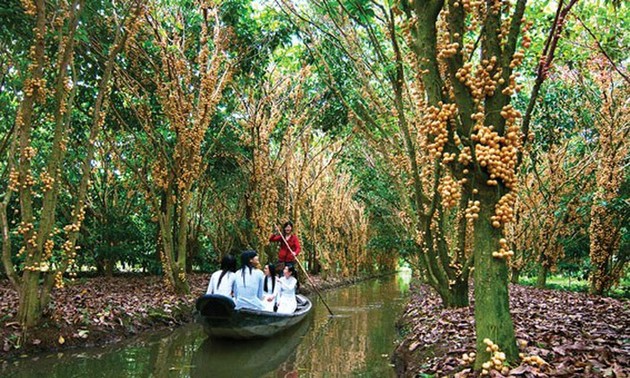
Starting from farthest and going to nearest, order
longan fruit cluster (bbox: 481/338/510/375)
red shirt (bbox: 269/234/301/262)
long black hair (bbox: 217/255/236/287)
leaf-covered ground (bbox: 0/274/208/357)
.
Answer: red shirt (bbox: 269/234/301/262)
long black hair (bbox: 217/255/236/287)
leaf-covered ground (bbox: 0/274/208/357)
longan fruit cluster (bbox: 481/338/510/375)

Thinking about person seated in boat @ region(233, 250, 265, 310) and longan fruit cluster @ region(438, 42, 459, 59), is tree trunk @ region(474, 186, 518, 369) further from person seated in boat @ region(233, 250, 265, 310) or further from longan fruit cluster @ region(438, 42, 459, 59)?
person seated in boat @ region(233, 250, 265, 310)

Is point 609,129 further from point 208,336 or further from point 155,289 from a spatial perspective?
point 155,289

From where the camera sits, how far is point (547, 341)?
179 inches

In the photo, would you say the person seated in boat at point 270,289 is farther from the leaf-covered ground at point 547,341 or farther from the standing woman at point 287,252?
the leaf-covered ground at point 547,341

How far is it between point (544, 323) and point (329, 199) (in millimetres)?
15264

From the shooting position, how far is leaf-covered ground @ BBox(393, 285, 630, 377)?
3643 millimetres

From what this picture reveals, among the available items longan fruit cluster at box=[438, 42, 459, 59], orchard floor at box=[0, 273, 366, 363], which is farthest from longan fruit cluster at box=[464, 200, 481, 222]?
orchard floor at box=[0, 273, 366, 363]

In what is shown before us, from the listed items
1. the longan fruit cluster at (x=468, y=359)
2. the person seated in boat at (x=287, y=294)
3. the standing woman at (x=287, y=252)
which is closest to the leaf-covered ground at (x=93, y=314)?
the person seated in boat at (x=287, y=294)

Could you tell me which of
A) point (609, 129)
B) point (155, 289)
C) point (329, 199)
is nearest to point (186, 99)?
point (155, 289)

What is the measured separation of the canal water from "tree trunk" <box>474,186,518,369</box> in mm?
2580

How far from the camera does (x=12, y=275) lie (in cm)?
644

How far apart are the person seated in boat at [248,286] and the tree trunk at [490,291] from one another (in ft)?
16.8

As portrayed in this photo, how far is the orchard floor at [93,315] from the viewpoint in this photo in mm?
6430

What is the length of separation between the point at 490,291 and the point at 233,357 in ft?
15.5
